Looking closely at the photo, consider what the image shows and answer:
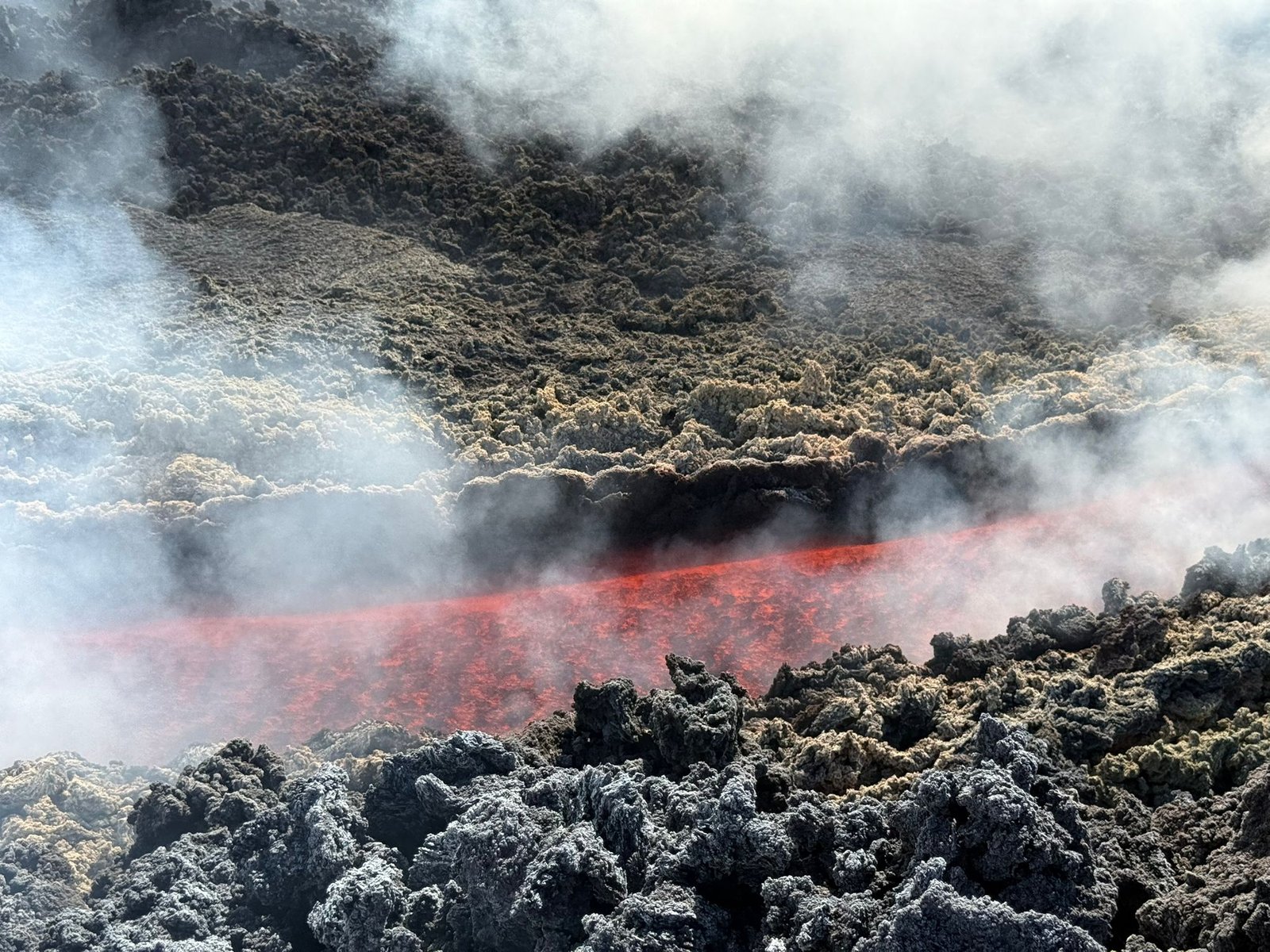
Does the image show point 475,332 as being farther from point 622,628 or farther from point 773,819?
point 773,819


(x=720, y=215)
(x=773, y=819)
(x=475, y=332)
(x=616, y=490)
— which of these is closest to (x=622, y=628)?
(x=616, y=490)

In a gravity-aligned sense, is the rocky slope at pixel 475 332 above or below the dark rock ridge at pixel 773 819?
above

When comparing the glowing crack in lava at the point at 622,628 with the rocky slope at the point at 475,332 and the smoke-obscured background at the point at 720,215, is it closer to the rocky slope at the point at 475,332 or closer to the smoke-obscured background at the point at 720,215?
the smoke-obscured background at the point at 720,215

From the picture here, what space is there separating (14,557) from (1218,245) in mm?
12082

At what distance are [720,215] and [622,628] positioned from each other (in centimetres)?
604

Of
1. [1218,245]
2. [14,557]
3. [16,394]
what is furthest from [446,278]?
[1218,245]

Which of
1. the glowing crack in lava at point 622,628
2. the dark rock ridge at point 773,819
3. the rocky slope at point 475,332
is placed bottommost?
the dark rock ridge at point 773,819

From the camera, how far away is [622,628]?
10273 mm

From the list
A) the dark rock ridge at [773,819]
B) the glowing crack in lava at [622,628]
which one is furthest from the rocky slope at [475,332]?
the dark rock ridge at [773,819]

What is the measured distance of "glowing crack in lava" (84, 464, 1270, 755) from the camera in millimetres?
9664

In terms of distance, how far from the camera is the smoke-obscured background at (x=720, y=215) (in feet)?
35.4

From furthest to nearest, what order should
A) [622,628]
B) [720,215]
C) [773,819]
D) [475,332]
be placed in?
[720,215], [475,332], [622,628], [773,819]

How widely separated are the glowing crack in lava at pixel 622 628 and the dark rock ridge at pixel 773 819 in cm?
95

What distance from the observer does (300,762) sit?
333 inches
